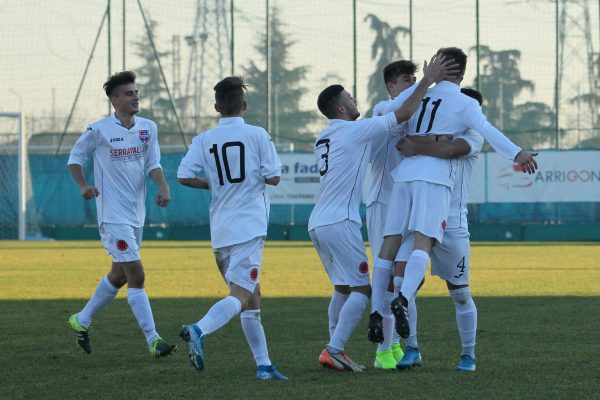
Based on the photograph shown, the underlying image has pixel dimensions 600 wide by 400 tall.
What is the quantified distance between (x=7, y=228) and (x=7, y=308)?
21484 mm

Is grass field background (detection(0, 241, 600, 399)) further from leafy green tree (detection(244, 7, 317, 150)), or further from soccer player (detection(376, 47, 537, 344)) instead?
leafy green tree (detection(244, 7, 317, 150))

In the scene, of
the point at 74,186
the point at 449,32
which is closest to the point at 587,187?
the point at 449,32

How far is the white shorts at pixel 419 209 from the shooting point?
25.0ft

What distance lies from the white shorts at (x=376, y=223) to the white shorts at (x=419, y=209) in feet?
1.13

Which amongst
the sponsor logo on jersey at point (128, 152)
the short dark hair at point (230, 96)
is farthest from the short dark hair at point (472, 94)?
the sponsor logo on jersey at point (128, 152)

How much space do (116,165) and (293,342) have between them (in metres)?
1.96

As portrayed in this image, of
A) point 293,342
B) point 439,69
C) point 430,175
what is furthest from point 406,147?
point 293,342

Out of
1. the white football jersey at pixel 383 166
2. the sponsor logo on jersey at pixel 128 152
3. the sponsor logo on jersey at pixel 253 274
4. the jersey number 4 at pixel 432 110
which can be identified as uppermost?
the jersey number 4 at pixel 432 110

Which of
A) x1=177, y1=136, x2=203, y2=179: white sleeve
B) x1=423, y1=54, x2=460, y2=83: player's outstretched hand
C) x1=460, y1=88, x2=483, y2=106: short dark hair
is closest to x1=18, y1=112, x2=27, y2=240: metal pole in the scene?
x1=460, y1=88, x2=483, y2=106: short dark hair

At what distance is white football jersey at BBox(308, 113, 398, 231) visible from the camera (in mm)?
7855

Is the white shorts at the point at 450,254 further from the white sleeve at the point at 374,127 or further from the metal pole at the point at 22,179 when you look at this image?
the metal pole at the point at 22,179

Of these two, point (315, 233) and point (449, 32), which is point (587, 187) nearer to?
point (449, 32)

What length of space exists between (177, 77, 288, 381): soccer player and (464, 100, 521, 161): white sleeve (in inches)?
50.2

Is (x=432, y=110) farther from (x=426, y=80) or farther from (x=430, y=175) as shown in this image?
(x=430, y=175)
